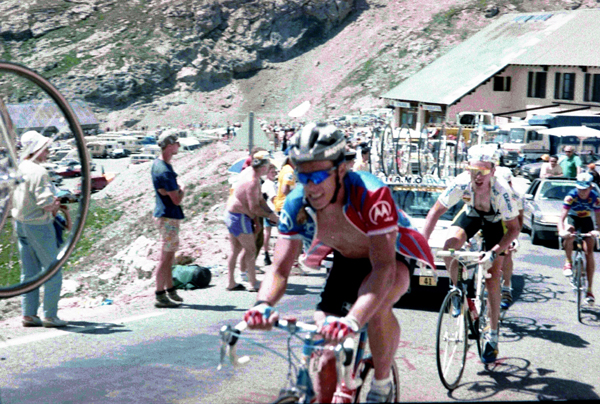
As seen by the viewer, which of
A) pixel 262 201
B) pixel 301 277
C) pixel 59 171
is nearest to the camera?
pixel 59 171

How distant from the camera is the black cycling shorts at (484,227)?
7766 millimetres

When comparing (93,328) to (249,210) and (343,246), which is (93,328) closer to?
(249,210)

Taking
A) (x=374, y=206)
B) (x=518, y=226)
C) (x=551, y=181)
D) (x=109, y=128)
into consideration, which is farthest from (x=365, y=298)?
(x=109, y=128)

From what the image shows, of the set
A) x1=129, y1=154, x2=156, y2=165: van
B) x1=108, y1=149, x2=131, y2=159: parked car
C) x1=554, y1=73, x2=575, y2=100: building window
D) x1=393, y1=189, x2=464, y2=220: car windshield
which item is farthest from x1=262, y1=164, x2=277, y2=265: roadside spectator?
x1=108, y1=149, x2=131, y2=159: parked car

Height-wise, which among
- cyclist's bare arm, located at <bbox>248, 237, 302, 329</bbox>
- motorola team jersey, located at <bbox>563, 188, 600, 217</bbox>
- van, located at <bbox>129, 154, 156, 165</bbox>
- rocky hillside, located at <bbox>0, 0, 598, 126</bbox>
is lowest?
van, located at <bbox>129, 154, 156, 165</bbox>

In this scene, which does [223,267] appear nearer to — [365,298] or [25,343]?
[25,343]

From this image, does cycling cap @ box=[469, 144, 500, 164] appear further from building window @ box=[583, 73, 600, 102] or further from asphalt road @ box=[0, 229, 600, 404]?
building window @ box=[583, 73, 600, 102]

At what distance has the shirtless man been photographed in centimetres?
1079

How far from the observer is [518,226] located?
7422mm

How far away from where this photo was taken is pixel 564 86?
54031 millimetres

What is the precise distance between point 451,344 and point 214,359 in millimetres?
2202

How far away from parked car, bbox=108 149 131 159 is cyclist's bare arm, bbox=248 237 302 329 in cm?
5855

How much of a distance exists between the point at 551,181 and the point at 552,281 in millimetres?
6722

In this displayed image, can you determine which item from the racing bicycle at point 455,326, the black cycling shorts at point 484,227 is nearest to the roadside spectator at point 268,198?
the black cycling shorts at point 484,227
